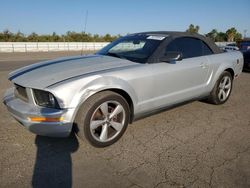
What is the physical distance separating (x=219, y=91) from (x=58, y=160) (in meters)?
3.66

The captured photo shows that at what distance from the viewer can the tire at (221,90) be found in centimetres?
504

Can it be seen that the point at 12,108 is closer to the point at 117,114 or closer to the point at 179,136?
the point at 117,114

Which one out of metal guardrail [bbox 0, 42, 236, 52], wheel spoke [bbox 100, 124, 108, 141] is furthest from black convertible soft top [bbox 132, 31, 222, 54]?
metal guardrail [bbox 0, 42, 236, 52]

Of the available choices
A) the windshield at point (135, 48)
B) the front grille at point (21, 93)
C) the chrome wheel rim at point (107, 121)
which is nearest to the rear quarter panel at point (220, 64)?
the windshield at point (135, 48)

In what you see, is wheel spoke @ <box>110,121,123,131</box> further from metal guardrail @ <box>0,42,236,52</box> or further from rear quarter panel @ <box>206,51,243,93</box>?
metal guardrail @ <box>0,42,236,52</box>

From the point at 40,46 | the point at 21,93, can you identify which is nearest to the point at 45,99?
the point at 21,93

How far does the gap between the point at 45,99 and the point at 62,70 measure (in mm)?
579

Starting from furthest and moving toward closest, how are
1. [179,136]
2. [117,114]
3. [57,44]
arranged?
[57,44] → [179,136] → [117,114]

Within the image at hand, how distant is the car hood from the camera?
3.11 metres

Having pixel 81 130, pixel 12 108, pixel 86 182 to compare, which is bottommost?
pixel 86 182

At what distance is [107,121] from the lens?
3.36 meters

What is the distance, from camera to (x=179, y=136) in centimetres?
372

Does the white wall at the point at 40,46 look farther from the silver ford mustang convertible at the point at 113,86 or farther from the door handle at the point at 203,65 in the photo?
the door handle at the point at 203,65

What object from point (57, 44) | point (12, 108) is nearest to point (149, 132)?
point (12, 108)
